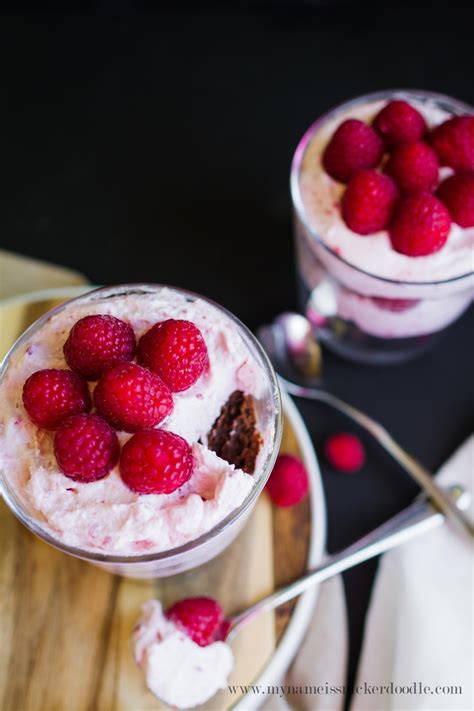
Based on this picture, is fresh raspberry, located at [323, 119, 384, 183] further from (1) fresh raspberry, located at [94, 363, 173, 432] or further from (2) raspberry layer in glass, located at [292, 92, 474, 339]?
(1) fresh raspberry, located at [94, 363, 173, 432]

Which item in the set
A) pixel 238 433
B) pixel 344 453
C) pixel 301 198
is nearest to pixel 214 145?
pixel 301 198

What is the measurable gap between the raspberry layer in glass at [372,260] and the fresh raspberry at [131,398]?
586mm

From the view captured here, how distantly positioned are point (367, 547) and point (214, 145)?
50.3 inches

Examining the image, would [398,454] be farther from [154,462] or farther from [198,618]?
[154,462]

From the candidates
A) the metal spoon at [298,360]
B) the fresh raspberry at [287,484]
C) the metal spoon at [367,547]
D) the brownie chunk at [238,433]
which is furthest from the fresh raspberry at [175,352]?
the metal spoon at [298,360]

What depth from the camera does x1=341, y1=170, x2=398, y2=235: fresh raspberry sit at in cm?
151

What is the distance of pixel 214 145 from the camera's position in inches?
88.0

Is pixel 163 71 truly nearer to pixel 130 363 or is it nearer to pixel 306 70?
pixel 306 70

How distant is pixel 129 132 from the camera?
88.6 inches

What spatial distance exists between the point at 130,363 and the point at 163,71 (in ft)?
4.81

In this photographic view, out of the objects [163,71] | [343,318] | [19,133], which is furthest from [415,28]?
[19,133]

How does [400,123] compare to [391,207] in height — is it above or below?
above

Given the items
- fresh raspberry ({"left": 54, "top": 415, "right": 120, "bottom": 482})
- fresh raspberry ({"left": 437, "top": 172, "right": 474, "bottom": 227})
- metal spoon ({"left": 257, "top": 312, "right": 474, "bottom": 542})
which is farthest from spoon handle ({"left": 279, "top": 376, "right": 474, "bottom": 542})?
fresh raspberry ({"left": 54, "top": 415, "right": 120, "bottom": 482})

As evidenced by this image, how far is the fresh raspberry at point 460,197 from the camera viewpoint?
1.52 metres
